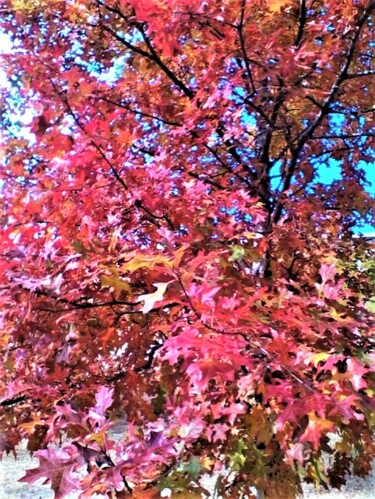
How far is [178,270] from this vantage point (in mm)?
1484

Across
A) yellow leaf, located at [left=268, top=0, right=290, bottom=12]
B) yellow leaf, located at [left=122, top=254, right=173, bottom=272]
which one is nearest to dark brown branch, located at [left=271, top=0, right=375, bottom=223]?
yellow leaf, located at [left=268, top=0, right=290, bottom=12]

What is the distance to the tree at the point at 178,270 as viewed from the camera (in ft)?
5.05

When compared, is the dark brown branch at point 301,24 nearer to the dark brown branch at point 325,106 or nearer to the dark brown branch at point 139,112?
the dark brown branch at point 325,106

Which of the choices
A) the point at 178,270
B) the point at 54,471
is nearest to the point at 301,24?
the point at 178,270

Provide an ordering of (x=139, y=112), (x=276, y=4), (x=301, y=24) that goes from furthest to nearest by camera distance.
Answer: (x=139, y=112), (x=301, y=24), (x=276, y=4)

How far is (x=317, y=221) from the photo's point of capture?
304 centimetres

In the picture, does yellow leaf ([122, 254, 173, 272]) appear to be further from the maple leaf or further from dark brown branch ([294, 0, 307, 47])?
dark brown branch ([294, 0, 307, 47])

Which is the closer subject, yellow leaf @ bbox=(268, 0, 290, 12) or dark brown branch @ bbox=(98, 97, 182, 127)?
yellow leaf @ bbox=(268, 0, 290, 12)

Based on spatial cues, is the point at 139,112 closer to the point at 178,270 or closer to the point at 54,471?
the point at 178,270

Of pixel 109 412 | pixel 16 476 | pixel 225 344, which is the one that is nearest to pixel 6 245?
pixel 109 412

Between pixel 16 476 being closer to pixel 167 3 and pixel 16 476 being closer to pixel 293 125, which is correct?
pixel 293 125

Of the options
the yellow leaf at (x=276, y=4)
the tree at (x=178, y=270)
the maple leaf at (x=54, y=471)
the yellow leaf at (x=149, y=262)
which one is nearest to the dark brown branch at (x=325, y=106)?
the tree at (x=178, y=270)

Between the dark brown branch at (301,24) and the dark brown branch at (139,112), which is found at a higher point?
the dark brown branch at (301,24)

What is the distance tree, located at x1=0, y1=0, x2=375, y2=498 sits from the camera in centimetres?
154
